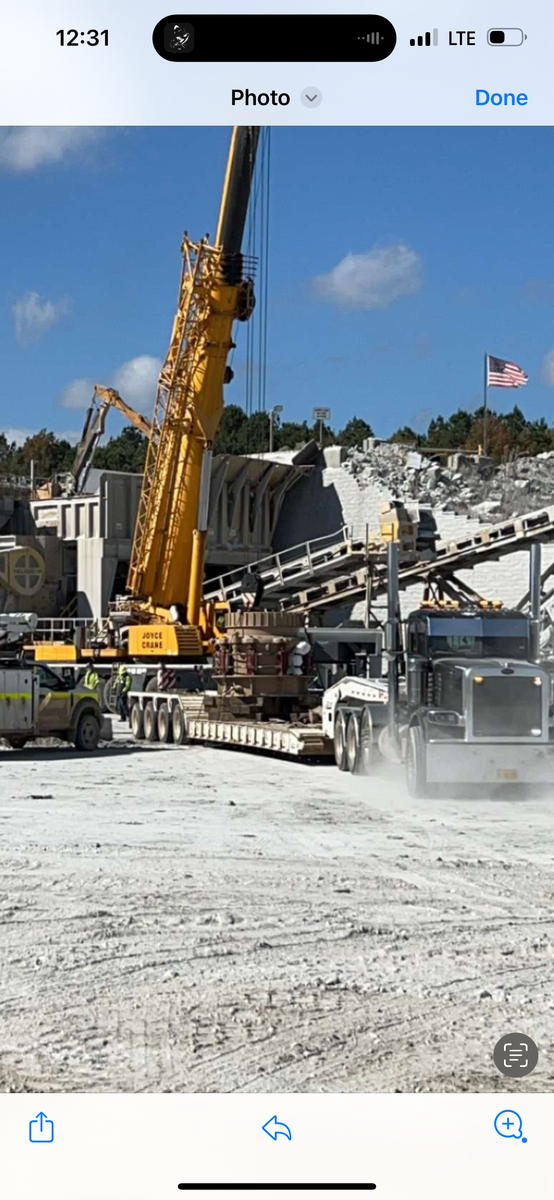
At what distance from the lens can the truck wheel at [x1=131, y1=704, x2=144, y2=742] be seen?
28.8 meters

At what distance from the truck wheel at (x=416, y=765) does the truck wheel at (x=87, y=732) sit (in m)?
8.88

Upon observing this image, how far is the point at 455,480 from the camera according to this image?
177 feet

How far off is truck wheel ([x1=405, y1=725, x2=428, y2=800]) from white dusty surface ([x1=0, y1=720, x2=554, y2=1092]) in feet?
1.32

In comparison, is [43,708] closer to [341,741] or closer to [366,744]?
[341,741]

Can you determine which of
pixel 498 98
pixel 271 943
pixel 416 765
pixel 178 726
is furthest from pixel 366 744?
pixel 498 98

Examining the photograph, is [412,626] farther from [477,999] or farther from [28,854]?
[477,999]

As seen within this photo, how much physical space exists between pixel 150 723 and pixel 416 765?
41.3ft

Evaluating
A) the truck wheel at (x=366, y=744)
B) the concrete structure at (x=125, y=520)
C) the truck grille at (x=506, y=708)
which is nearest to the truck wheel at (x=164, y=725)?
the truck wheel at (x=366, y=744)

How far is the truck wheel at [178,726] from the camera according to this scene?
27.2 metres

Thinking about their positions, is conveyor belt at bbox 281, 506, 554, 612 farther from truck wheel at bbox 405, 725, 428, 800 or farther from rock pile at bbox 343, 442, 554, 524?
truck wheel at bbox 405, 725, 428, 800

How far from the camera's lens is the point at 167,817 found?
14.9 m

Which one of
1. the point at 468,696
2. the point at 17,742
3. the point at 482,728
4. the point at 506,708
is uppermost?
the point at 468,696

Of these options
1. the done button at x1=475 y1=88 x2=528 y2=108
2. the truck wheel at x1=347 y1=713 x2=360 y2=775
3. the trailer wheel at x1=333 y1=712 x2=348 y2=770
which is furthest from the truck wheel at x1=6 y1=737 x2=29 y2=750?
the done button at x1=475 y1=88 x2=528 y2=108

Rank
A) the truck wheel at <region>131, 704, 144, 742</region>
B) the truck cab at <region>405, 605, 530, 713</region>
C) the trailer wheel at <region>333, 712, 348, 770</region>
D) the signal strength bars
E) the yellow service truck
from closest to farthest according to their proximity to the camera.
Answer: the signal strength bars, the truck cab at <region>405, 605, 530, 713</region>, the trailer wheel at <region>333, 712, 348, 770</region>, the yellow service truck, the truck wheel at <region>131, 704, 144, 742</region>
